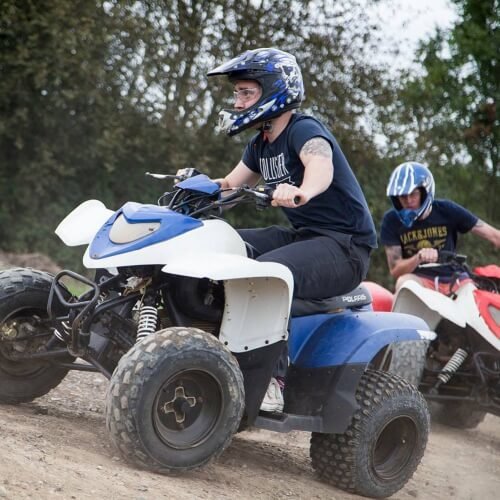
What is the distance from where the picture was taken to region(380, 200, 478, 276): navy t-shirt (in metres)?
8.48

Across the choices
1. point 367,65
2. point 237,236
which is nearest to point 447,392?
point 237,236

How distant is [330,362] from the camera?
5.30 m

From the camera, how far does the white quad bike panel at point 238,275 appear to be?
15.2ft

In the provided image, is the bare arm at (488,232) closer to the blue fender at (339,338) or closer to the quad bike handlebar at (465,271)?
the quad bike handlebar at (465,271)

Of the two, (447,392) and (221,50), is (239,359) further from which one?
(221,50)

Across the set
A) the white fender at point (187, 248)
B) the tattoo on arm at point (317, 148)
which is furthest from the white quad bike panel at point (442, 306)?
the white fender at point (187, 248)

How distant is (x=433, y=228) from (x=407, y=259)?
0.38 m

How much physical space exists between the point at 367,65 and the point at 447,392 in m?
12.0

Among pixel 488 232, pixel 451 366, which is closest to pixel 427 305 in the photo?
pixel 451 366

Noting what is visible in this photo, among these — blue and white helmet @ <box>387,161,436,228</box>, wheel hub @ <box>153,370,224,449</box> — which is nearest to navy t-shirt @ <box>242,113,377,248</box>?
wheel hub @ <box>153,370,224,449</box>

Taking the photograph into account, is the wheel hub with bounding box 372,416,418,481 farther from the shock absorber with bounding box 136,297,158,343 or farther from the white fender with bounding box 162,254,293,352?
the shock absorber with bounding box 136,297,158,343

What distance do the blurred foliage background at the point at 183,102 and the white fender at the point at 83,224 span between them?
10.3m

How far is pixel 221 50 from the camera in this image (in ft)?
57.3

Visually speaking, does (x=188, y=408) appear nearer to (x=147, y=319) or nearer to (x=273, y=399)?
(x=147, y=319)
